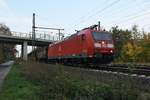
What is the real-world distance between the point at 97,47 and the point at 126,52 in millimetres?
50552

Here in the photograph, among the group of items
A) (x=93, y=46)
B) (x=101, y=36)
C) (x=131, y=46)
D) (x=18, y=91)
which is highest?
(x=131, y=46)

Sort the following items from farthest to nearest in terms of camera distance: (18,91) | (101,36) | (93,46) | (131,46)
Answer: (131,46), (101,36), (93,46), (18,91)

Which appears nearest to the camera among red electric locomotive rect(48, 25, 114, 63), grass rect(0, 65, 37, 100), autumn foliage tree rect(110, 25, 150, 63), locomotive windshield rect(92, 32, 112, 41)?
grass rect(0, 65, 37, 100)

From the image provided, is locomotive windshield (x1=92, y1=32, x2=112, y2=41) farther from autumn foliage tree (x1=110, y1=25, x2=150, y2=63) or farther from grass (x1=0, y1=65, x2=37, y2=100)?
autumn foliage tree (x1=110, y1=25, x2=150, y2=63)

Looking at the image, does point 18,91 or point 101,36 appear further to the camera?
point 101,36

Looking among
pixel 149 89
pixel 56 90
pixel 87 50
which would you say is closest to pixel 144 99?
pixel 149 89

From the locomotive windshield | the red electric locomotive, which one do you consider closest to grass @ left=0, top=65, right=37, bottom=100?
the red electric locomotive

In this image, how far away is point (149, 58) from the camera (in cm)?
6656

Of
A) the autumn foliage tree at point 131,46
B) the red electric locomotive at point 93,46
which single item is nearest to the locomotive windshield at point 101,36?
the red electric locomotive at point 93,46

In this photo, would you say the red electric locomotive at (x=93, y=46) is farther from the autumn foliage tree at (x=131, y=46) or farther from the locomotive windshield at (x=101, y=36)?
the autumn foliage tree at (x=131, y=46)

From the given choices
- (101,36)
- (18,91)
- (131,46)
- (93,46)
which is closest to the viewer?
(18,91)

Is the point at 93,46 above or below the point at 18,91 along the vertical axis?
above

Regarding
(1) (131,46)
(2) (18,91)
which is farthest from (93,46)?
(1) (131,46)

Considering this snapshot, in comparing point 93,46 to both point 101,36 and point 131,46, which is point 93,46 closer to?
point 101,36
